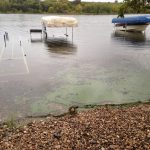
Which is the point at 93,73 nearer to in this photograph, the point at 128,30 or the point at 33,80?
the point at 33,80

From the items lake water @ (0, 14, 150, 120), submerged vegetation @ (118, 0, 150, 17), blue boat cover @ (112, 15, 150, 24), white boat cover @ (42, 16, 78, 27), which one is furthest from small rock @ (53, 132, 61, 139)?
blue boat cover @ (112, 15, 150, 24)

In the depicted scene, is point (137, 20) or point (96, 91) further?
point (137, 20)

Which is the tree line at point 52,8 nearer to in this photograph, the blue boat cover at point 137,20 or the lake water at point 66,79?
the blue boat cover at point 137,20

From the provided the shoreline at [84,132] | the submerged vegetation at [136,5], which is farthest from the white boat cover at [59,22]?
the shoreline at [84,132]

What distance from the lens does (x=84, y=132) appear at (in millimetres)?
7500

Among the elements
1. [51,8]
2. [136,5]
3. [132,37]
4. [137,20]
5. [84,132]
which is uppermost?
[51,8]

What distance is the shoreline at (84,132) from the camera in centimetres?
685

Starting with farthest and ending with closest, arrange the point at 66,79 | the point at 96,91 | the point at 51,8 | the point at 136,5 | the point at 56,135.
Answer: the point at 51,8 < the point at 66,79 < the point at 96,91 < the point at 136,5 < the point at 56,135

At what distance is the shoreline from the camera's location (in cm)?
685

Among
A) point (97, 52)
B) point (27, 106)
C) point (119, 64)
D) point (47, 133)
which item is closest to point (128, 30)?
point (97, 52)

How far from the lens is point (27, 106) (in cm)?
1047

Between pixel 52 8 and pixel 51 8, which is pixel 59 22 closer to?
pixel 51 8

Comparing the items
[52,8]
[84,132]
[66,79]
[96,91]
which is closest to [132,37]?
[66,79]

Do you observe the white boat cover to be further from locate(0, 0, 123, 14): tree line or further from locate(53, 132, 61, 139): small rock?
locate(0, 0, 123, 14): tree line
